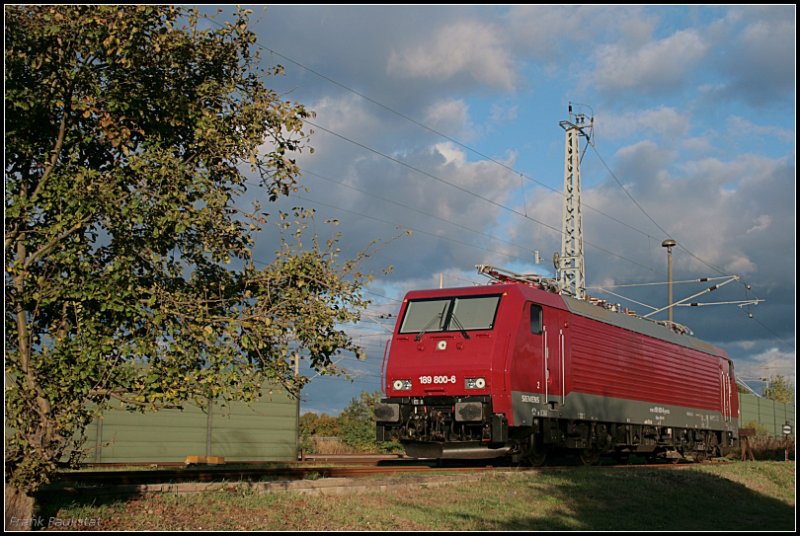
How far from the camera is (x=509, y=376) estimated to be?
18594 millimetres

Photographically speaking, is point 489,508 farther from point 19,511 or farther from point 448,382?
point 19,511

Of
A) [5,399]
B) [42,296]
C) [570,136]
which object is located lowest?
[5,399]

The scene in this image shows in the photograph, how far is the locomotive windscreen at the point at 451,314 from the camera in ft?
64.1

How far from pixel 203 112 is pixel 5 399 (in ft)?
14.1

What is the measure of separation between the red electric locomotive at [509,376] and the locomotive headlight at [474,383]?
0.07 ft

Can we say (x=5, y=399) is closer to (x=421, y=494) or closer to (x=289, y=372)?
(x=289, y=372)

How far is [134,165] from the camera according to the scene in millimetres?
10305

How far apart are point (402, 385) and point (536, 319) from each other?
Answer: 3561mm

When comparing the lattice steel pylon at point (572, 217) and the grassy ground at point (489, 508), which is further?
the lattice steel pylon at point (572, 217)

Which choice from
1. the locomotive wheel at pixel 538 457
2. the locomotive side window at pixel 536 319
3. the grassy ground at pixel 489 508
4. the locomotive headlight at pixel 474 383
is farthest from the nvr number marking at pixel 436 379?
the locomotive wheel at pixel 538 457

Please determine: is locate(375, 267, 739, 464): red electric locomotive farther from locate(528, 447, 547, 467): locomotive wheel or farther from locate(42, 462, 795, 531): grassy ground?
locate(42, 462, 795, 531): grassy ground

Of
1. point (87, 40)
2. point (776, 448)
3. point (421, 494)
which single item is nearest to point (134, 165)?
point (87, 40)

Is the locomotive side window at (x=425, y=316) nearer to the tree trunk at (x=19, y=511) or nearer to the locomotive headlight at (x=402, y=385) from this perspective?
the locomotive headlight at (x=402, y=385)

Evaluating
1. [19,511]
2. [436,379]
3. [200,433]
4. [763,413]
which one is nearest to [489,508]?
[436,379]
